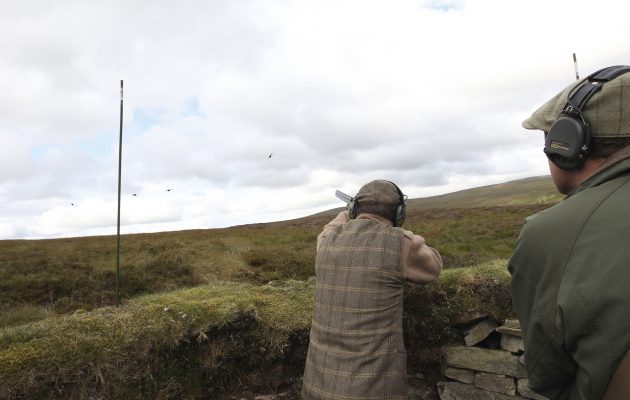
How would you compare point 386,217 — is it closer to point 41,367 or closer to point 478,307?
point 478,307

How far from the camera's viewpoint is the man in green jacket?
1.36 meters

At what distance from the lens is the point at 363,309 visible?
3.15 m

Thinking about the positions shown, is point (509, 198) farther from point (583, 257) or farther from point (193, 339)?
point (583, 257)

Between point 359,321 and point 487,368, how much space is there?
90.5 inches

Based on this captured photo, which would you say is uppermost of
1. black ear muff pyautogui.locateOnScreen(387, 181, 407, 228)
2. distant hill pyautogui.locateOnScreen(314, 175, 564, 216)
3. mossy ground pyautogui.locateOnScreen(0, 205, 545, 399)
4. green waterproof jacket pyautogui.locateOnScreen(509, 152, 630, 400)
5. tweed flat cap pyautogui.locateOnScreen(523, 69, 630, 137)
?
distant hill pyautogui.locateOnScreen(314, 175, 564, 216)

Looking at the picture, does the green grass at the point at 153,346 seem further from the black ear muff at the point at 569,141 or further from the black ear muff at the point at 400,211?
the black ear muff at the point at 569,141

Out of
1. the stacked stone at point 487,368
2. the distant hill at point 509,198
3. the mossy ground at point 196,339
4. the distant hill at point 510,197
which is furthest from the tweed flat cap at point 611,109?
the distant hill at point 510,197

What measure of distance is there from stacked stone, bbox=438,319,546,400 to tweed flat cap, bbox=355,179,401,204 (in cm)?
213

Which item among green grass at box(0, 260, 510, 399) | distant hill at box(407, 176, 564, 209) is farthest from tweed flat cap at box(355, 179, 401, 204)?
distant hill at box(407, 176, 564, 209)

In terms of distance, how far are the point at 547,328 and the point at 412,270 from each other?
5.86 feet

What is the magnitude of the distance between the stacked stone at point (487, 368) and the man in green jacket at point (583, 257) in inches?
121

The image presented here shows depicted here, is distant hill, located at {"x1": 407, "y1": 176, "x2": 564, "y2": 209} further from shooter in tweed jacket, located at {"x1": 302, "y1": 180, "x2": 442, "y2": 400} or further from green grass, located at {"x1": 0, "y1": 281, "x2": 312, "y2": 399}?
shooter in tweed jacket, located at {"x1": 302, "y1": 180, "x2": 442, "y2": 400}

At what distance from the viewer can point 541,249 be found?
5.13 feet

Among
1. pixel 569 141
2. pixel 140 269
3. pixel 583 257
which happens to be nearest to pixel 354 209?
pixel 569 141
